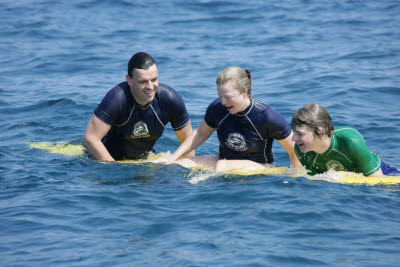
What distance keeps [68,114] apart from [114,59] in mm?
4608

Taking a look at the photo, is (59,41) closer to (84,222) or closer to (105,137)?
(105,137)

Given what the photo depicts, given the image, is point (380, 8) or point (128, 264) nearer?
point (128, 264)

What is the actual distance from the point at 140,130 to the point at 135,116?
0.26m

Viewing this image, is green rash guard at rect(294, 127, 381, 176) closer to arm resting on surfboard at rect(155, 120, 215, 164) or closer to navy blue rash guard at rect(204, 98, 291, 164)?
navy blue rash guard at rect(204, 98, 291, 164)

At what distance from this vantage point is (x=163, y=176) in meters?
7.25

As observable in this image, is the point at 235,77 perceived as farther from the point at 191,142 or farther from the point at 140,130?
the point at 140,130

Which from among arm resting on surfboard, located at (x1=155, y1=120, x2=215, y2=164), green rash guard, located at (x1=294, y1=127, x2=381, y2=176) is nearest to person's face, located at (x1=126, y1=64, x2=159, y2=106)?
arm resting on surfboard, located at (x1=155, y1=120, x2=215, y2=164)

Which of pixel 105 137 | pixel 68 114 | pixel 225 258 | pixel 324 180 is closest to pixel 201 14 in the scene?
pixel 68 114

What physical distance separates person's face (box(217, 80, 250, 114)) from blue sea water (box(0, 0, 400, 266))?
0.96 meters

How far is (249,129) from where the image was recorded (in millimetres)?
7109

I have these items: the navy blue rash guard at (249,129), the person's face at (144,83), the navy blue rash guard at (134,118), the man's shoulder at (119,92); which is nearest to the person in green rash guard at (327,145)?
the navy blue rash guard at (249,129)

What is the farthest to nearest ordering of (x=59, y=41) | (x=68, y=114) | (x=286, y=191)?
(x=59, y=41) < (x=68, y=114) < (x=286, y=191)

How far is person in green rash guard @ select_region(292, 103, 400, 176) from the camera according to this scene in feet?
20.2

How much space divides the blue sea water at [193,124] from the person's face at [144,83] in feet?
3.25
